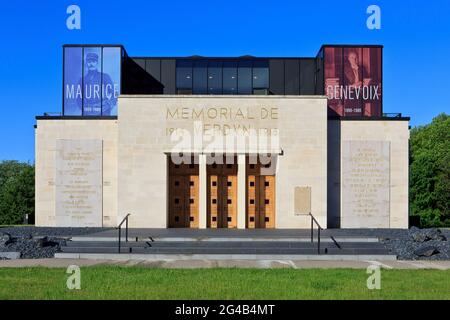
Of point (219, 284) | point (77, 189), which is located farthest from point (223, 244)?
point (77, 189)

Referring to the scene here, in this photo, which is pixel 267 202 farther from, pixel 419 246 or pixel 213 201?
pixel 419 246

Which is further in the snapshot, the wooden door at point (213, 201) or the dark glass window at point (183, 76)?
the dark glass window at point (183, 76)

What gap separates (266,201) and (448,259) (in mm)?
10097

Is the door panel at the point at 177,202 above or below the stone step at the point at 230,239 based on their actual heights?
above

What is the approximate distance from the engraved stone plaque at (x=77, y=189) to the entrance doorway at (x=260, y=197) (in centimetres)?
775

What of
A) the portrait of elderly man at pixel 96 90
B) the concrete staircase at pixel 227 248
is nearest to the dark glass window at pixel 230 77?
the portrait of elderly man at pixel 96 90

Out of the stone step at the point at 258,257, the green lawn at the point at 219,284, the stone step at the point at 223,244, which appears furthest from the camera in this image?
the stone step at the point at 223,244

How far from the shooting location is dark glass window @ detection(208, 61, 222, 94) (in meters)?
33.1

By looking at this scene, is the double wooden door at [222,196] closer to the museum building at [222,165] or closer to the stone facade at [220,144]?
the museum building at [222,165]

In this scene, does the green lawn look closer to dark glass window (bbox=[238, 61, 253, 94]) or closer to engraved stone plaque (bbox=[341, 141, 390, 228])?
engraved stone plaque (bbox=[341, 141, 390, 228])

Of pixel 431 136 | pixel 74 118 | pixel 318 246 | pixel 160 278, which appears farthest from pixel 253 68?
pixel 431 136

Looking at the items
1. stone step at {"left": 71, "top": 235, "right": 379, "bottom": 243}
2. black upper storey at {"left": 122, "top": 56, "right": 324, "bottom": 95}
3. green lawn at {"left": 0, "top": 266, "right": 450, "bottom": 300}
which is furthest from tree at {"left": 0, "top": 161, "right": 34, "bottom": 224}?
green lawn at {"left": 0, "top": 266, "right": 450, "bottom": 300}

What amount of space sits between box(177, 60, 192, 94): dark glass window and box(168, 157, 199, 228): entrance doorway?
33.8 ft

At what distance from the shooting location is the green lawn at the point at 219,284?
921 cm
